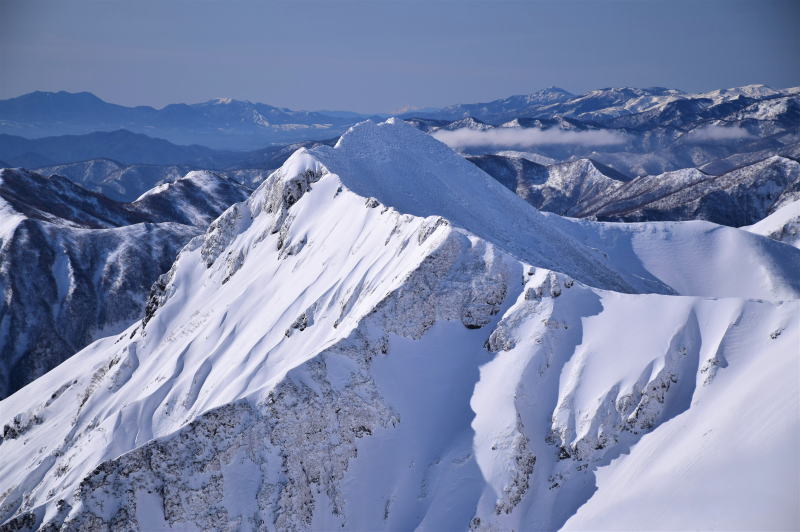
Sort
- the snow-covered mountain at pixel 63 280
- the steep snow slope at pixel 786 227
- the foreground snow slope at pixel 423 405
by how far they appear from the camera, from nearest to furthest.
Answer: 1. the foreground snow slope at pixel 423 405
2. the steep snow slope at pixel 786 227
3. the snow-covered mountain at pixel 63 280

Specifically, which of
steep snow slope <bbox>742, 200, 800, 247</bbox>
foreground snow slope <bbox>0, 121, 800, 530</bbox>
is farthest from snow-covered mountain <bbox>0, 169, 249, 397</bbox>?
steep snow slope <bbox>742, 200, 800, 247</bbox>

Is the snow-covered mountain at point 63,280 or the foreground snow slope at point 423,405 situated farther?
the snow-covered mountain at point 63,280

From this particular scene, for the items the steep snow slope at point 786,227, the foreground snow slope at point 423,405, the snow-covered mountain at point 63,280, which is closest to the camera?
the foreground snow slope at point 423,405

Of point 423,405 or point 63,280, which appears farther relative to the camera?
point 63,280

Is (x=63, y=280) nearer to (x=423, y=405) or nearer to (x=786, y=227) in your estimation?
(x=423, y=405)

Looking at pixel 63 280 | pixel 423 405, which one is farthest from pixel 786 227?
pixel 63 280

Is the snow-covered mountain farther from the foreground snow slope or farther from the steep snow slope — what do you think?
the steep snow slope

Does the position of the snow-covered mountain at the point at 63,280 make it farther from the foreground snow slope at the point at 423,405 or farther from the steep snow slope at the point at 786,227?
the steep snow slope at the point at 786,227

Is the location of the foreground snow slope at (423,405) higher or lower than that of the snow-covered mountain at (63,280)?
higher

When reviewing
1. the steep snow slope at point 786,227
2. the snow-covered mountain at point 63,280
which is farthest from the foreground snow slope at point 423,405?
the snow-covered mountain at point 63,280
